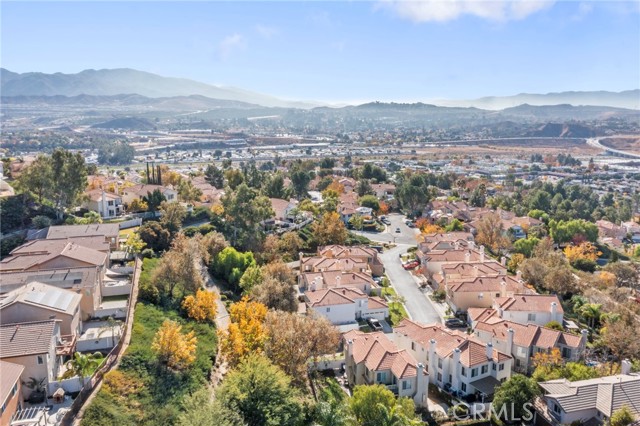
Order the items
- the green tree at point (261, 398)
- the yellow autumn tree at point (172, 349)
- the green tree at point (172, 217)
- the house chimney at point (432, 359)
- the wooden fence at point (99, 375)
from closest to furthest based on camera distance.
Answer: the wooden fence at point (99, 375)
the green tree at point (261, 398)
the yellow autumn tree at point (172, 349)
the house chimney at point (432, 359)
the green tree at point (172, 217)

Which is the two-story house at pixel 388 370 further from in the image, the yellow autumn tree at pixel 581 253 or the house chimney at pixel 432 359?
the yellow autumn tree at pixel 581 253

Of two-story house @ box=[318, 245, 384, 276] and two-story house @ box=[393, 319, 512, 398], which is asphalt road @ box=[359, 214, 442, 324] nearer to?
two-story house @ box=[318, 245, 384, 276]

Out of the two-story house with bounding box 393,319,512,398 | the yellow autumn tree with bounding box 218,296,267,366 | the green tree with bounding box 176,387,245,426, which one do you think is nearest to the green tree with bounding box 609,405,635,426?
the two-story house with bounding box 393,319,512,398

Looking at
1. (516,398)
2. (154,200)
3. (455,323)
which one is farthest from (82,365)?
(154,200)

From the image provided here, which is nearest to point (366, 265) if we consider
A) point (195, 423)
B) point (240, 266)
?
point (240, 266)

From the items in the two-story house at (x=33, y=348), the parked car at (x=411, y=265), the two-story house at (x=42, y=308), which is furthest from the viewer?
the parked car at (x=411, y=265)

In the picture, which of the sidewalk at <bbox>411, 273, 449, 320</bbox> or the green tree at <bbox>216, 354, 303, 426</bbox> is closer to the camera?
the green tree at <bbox>216, 354, 303, 426</bbox>

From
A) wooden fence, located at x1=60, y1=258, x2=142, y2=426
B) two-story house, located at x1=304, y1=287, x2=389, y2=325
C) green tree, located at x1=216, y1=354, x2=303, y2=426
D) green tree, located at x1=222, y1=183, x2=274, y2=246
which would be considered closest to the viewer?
wooden fence, located at x1=60, y1=258, x2=142, y2=426

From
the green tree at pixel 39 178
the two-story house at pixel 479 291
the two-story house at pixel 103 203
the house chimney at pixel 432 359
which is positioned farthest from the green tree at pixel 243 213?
the house chimney at pixel 432 359
